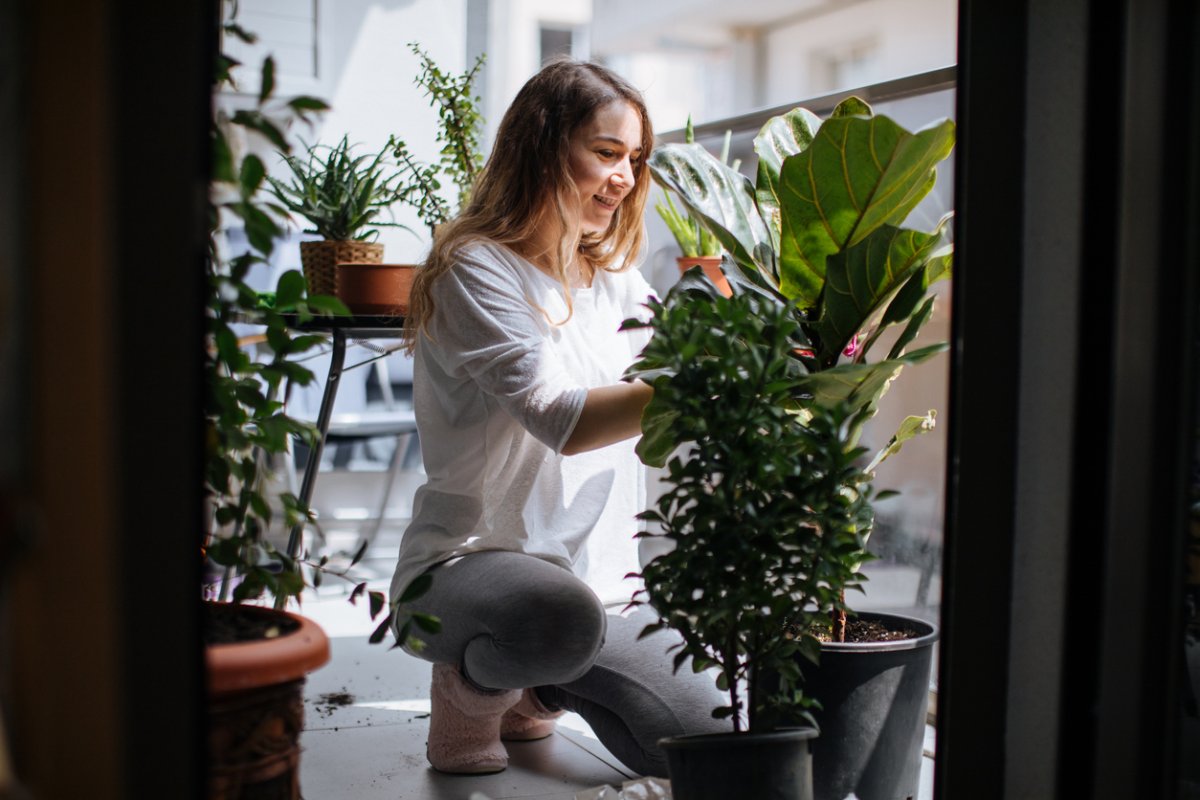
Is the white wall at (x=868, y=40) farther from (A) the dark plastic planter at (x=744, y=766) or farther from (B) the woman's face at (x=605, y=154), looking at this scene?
(A) the dark plastic planter at (x=744, y=766)

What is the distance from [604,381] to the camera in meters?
1.77

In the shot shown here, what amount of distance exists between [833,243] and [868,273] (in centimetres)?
8

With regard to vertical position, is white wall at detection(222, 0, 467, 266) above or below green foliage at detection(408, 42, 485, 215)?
above

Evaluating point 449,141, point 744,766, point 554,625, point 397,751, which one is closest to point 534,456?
point 554,625

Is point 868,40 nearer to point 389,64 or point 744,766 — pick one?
point 389,64

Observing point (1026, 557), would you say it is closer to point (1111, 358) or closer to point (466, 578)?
point (1111, 358)

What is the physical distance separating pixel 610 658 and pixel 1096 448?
2.77 feet

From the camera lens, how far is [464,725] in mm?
1683

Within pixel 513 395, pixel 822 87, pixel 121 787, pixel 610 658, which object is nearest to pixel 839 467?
pixel 513 395

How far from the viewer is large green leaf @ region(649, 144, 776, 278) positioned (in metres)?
1.37

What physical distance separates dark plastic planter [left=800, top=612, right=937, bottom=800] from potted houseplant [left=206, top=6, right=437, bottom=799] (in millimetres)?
577

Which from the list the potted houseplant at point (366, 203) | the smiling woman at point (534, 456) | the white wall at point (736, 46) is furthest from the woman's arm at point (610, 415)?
the white wall at point (736, 46)

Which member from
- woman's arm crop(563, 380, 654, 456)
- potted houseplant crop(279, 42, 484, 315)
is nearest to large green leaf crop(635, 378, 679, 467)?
woman's arm crop(563, 380, 654, 456)

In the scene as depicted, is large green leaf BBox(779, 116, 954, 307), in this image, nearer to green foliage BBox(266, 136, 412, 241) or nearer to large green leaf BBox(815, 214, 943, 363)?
large green leaf BBox(815, 214, 943, 363)
